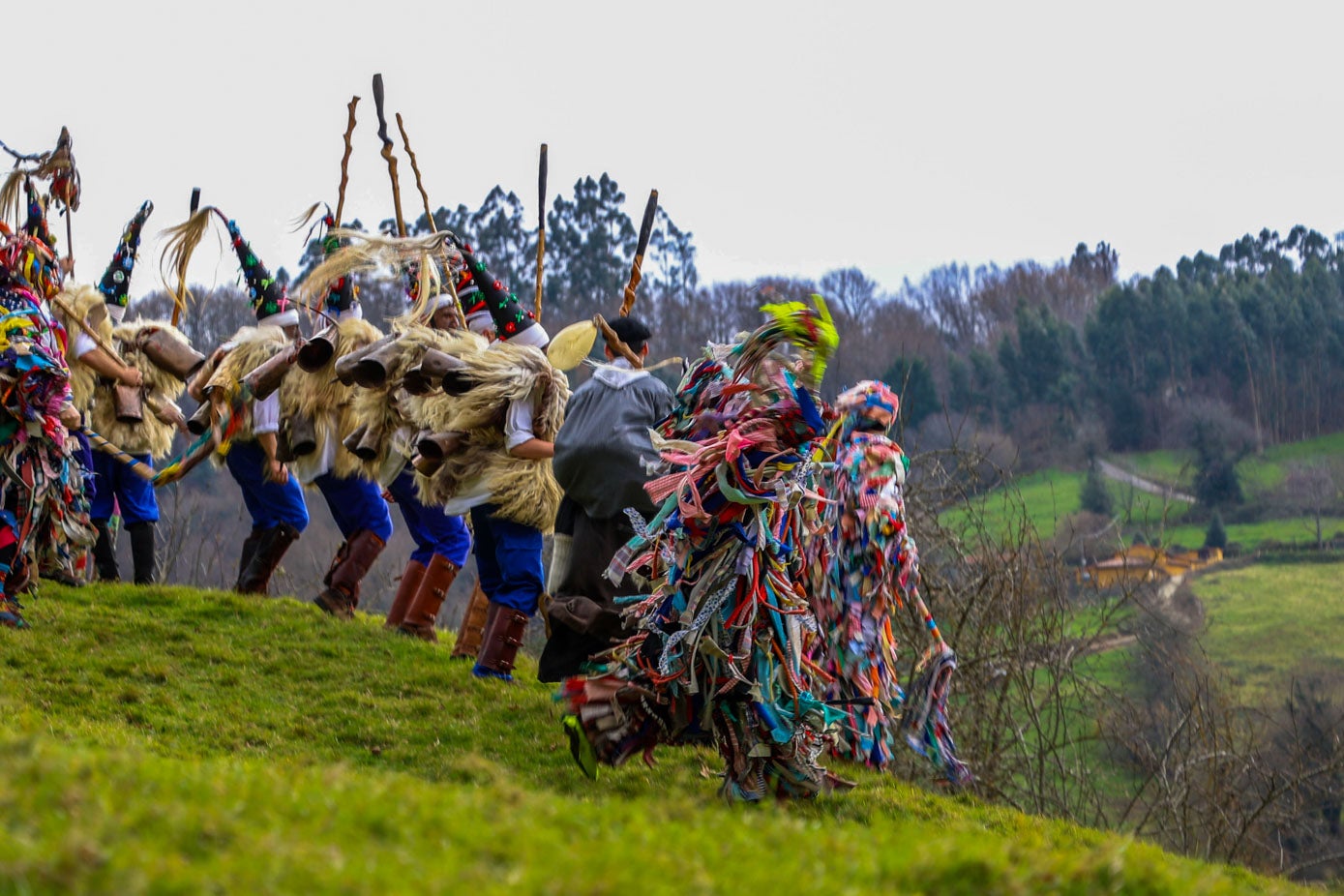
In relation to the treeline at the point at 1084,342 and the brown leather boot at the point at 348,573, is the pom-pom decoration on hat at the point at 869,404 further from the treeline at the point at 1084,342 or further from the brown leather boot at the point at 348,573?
the treeline at the point at 1084,342

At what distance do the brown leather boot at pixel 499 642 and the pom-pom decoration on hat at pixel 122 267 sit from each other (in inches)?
150

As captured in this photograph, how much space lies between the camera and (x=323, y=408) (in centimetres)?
927

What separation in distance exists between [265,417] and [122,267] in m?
1.74

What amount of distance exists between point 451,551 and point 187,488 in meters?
30.4

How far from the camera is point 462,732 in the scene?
23.4ft

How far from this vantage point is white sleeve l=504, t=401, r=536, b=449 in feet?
25.2

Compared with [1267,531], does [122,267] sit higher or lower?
higher

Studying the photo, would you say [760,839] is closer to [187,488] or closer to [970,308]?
[187,488]

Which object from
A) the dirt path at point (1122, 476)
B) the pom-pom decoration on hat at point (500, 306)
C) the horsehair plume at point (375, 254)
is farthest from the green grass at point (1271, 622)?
the horsehair plume at point (375, 254)

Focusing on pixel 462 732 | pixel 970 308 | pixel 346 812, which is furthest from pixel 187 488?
pixel 346 812

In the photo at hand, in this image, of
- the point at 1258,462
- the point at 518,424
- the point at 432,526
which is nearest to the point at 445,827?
the point at 518,424

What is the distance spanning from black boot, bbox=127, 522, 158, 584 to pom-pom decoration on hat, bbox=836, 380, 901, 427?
5.36 m

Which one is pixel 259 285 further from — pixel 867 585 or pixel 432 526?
pixel 867 585

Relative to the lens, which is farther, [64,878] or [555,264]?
[555,264]
